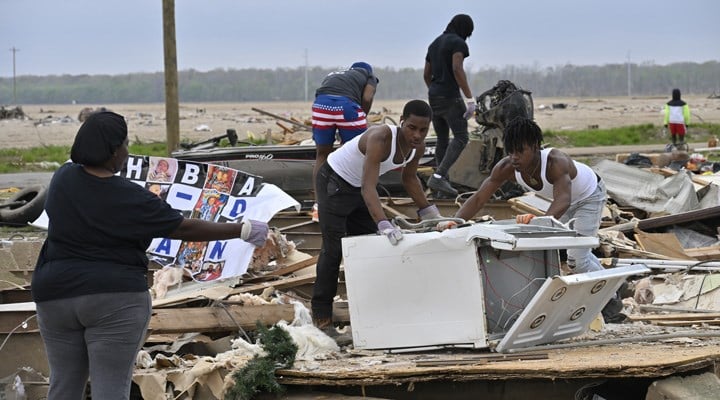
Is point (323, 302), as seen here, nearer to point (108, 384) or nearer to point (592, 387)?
point (592, 387)

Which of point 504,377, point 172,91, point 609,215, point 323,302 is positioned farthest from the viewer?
point 172,91

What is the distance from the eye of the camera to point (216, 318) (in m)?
7.77

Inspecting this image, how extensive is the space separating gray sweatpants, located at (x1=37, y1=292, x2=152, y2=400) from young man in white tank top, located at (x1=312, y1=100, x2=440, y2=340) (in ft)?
7.23

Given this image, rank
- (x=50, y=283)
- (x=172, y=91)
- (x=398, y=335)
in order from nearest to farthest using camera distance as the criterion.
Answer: (x=50, y=283) → (x=398, y=335) → (x=172, y=91)

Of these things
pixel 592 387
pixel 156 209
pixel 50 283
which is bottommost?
pixel 592 387

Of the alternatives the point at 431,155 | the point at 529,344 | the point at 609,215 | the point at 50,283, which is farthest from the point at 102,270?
the point at 431,155

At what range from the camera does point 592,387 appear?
21.3ft

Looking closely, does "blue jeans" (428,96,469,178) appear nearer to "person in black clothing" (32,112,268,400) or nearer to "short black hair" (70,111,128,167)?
"person in black clothing" (32,112,268,400)

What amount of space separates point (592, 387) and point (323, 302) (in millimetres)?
1965

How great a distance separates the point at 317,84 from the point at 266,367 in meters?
124

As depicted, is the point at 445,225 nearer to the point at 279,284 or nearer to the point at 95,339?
the point at 95,339

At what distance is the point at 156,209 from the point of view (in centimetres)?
533

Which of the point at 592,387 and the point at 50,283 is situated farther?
the point at 592,387

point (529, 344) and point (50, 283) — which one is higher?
point (50, 283)
